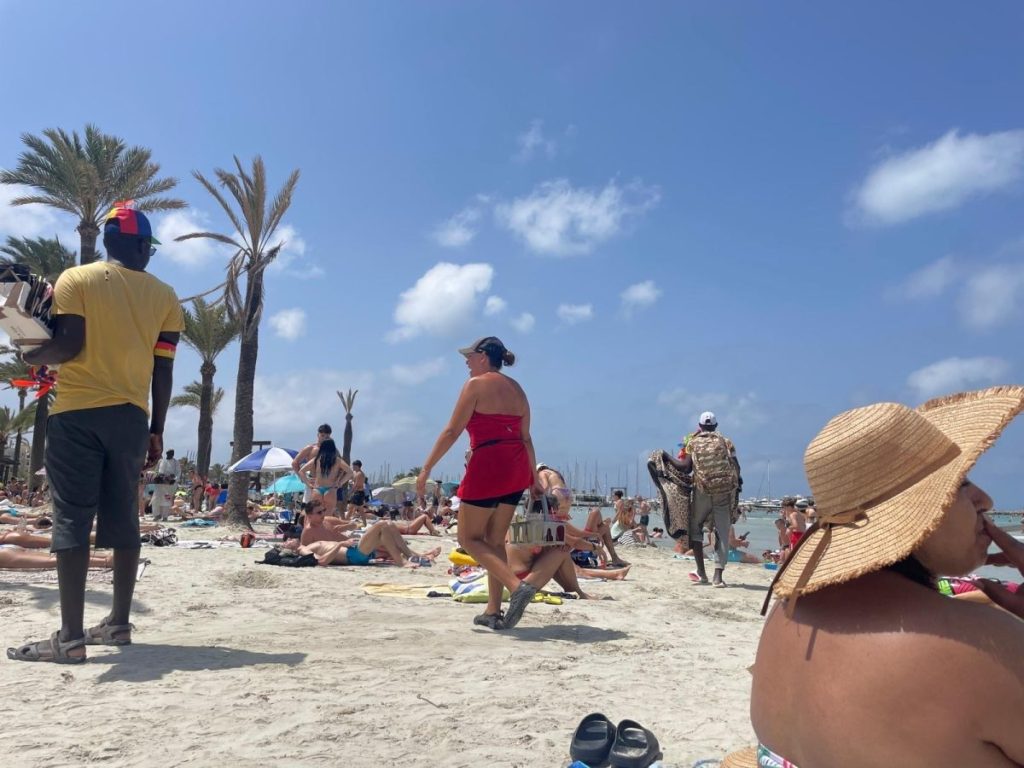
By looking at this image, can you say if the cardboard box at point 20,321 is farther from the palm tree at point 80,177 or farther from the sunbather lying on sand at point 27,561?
the palm tree at point 80,177

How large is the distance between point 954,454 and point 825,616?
37cm

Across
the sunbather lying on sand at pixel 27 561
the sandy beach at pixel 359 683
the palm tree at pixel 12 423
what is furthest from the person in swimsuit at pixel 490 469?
the palm tree at pixel 12 423

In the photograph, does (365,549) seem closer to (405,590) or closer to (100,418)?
(405,590)

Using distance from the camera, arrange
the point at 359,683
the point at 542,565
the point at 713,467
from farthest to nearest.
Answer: the point at 713,467
the point at 542,565
the point at 359,683

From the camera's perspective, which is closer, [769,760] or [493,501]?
[769,760]

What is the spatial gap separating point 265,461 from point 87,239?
24.1 ft

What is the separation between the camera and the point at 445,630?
4.52 meters

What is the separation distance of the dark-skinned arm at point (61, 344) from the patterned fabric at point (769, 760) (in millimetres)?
3416

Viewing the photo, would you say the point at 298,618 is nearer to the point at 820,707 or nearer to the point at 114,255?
the point at 114,255

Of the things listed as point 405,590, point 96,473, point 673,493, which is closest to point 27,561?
point 405,590

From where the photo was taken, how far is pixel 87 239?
1920 centimetres

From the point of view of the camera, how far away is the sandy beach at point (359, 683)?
252 cm

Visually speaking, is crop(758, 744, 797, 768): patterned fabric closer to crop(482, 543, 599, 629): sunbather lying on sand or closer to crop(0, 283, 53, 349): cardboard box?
crop(482, 543, 599, 629): sunbather lying on sand

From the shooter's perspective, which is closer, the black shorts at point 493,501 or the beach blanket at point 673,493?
the black shorts at point 493,501
